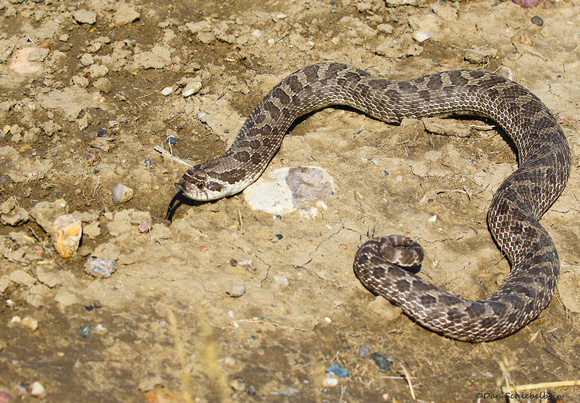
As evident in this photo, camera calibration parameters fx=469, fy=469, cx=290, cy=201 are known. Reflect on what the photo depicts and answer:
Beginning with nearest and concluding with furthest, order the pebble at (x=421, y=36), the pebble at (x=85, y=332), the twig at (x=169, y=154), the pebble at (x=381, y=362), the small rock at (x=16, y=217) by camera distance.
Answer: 1. the pebble at (x=85, y=332)
2. the pebble at (x=381, y=362)
3. the small rock at (x=16, y=217)
4. the twig at (x=169, y=154)
5. the pebble at (x=421, y=36)

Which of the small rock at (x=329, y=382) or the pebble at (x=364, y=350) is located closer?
the small rock at (x=329, y=382)

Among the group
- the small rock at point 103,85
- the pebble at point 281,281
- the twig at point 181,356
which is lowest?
the pebble at point 281,281

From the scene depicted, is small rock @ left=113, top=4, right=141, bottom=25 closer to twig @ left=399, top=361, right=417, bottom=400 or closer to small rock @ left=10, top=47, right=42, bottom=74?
small rock @ left=10, top=47, right=42, bottom=74

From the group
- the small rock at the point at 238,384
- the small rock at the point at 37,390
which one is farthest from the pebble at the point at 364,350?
the small rock at the point at 37,390

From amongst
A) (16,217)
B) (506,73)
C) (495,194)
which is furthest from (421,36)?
(16,217)

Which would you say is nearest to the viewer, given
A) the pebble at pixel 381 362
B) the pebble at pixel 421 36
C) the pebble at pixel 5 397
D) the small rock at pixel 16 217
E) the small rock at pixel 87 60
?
the pebble at pixel 5 397

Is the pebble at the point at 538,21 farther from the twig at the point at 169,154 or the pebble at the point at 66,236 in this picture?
the pebble at the point at 66,236

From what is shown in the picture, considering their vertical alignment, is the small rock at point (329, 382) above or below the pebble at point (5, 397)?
below
